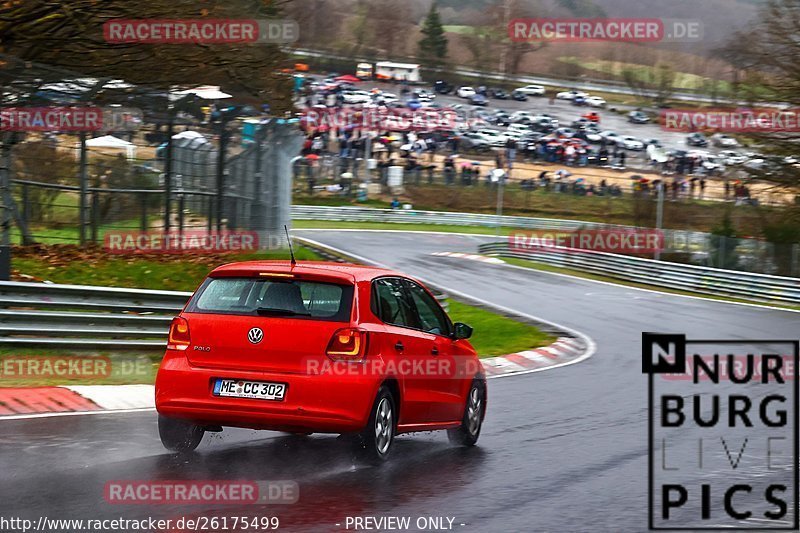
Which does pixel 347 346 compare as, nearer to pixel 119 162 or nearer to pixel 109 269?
pixel 109 269

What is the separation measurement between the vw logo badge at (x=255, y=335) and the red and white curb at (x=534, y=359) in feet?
25.3

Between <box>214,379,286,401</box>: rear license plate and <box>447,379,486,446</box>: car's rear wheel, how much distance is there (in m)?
2.35

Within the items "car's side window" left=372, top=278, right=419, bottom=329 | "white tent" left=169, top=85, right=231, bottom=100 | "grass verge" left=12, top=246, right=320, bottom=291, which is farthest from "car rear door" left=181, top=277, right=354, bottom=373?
"white tent" left=169, top=85, right=231, bottom=100

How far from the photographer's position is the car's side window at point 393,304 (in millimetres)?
8727

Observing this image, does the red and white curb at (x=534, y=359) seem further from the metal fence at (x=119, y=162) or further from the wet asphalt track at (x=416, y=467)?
the metal fence at (x=119, y=162)

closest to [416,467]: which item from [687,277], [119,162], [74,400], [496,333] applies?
[74,400]

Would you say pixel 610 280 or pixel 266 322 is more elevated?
pixel 266 322

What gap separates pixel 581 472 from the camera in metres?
8.71

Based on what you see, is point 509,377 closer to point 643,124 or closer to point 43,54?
point 43,54

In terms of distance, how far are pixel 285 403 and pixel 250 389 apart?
10.6 inches

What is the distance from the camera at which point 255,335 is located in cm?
816

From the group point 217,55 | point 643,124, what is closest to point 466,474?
point 217,55

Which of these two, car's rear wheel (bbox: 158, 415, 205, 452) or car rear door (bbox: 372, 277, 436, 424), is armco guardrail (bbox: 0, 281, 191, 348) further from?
car rear door (bbox: 372, 277, 436, 424)

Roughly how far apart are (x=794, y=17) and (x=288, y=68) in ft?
66.7
